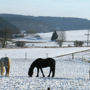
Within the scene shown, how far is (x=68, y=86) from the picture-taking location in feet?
33.3

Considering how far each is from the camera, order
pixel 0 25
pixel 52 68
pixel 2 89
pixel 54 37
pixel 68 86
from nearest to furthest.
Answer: pixel 2 89, pixel 68 86, pixel 52 68, pixel 54 37, pixel 0 25

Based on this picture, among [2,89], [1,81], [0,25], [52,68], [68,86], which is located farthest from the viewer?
[0,25]

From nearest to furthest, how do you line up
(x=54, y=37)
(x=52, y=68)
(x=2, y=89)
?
(x=2, y=89) → (x=52, y=68) → (x=54, y=37)

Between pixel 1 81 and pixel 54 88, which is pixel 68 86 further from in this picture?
pixel 1 81

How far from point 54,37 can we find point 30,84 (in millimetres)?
76669

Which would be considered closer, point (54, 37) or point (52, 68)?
point (52, 68)

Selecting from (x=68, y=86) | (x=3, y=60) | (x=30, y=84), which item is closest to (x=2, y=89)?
(x=30, y=84)

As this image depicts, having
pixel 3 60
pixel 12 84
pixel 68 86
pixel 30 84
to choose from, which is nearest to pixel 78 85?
pixel 68 86

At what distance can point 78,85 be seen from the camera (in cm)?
1049

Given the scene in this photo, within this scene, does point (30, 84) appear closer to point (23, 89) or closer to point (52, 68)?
point (23, 89)

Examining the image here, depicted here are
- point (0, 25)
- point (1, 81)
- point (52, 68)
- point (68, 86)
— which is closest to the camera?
point (68, 86)

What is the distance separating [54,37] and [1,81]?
7625 centimetres

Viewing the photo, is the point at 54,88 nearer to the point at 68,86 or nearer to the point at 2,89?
the point at 68,86

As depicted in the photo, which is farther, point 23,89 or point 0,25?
point 0,25
